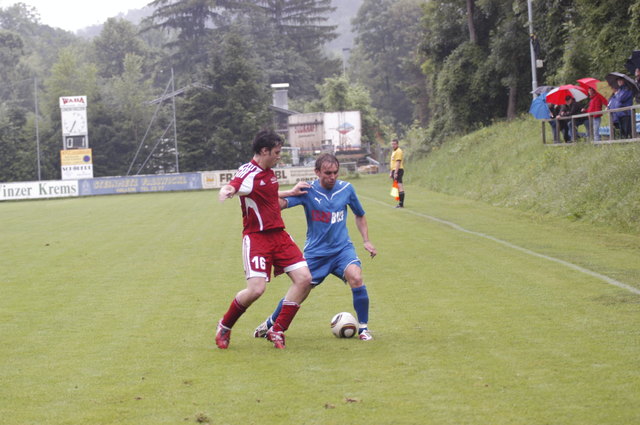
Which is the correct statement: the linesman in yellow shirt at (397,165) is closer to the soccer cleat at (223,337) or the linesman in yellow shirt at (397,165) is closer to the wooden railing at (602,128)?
the wooden railing at (602,128)

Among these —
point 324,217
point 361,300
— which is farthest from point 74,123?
point 361,300

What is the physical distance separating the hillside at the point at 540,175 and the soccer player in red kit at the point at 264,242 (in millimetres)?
11024

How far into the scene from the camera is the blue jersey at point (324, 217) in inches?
323

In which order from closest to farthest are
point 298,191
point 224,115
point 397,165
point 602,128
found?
point 298,191 → point 602,128 → point 397,165 → point 224,115

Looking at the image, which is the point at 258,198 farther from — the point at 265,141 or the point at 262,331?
the point at 262,331

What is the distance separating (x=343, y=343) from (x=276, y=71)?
300 ft

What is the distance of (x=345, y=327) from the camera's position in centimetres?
820

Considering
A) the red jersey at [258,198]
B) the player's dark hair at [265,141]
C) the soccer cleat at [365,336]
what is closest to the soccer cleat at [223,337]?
the red jersey at [258,198]

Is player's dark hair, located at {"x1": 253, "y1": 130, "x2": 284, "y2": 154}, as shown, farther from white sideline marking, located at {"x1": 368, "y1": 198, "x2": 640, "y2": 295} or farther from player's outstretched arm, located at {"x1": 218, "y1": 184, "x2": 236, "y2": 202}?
white sideline marking, located at {"x1": 368, "y1": 198, "x2": 640, "y2": 295}

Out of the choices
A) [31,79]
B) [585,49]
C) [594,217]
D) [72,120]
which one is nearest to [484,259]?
[594,217]

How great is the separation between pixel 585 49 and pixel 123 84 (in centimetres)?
5391

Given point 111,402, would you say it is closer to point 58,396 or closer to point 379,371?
point 58,396

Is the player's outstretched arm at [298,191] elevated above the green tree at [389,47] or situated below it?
below

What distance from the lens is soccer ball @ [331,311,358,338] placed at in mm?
8211
